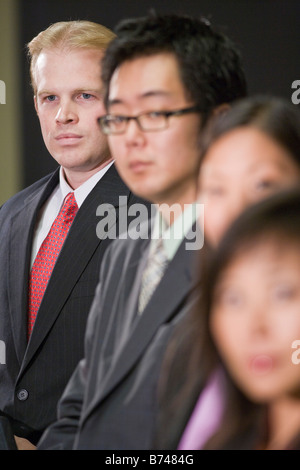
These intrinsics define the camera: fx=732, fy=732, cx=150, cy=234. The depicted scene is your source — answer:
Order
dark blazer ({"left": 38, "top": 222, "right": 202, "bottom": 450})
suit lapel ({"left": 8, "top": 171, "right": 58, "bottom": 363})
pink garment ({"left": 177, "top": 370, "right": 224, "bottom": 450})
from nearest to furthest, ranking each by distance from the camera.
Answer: pink garment ({"left": 177, "top": 370, "right": 224, "bottom": 450}) → dark blazer ({"left": 38, "top": 222, "right": 202, "bottom": 450}) → suit lapel ({"left": 8, "top": 171, "right": 58, "bottom": 363})

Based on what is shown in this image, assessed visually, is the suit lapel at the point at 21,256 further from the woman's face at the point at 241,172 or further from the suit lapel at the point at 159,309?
the woman's face at the point at 241,172

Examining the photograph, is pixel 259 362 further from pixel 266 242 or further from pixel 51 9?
pixel 51 9

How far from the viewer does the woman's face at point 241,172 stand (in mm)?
827

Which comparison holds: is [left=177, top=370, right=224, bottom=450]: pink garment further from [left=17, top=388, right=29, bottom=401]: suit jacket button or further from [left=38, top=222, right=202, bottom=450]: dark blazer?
[left=17, top=388, right=29, bottom=401]: suit jacket button

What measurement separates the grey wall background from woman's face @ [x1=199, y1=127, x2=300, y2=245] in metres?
0.29

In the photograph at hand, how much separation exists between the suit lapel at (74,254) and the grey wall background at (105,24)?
0.81ft

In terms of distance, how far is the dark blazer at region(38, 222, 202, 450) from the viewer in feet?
3.13

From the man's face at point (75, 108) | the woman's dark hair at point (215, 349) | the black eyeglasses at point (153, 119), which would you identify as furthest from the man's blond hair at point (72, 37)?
the woman's dark hair at point (215, 349)

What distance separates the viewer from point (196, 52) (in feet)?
3.25

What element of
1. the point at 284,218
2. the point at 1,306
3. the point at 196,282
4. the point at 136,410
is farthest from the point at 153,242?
the point at 1,306

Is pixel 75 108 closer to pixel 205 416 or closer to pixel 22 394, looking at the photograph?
pixel 22 394

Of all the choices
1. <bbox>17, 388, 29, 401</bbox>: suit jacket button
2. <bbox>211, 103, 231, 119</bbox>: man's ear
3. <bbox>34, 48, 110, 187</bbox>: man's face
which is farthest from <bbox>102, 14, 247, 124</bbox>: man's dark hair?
<bbox>17, 388, 29, 401</bbox>: suit jacket button

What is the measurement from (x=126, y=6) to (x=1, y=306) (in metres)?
0.61

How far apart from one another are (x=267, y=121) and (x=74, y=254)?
20.8 inches
